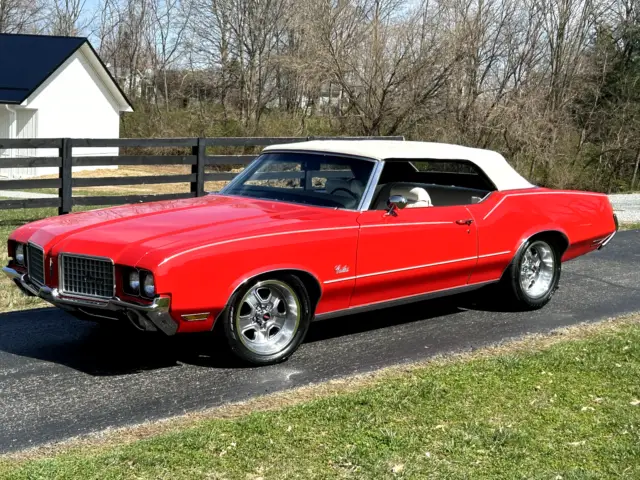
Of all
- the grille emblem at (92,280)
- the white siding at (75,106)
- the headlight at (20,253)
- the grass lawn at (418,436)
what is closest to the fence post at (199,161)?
the headlight at (20,253)

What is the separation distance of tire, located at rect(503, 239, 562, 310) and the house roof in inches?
891

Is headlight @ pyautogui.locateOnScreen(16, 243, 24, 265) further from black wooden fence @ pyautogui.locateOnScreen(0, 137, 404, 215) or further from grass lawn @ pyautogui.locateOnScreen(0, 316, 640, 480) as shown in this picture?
black wooden fence @ pyautogui.locateOnScreen(0, 137, 404, 215)

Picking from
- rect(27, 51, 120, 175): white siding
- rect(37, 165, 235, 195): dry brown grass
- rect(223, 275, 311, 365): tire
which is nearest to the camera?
rect(223, 275, 311, 365): tire

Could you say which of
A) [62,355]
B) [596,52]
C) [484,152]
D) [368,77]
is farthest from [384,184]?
[596,52]

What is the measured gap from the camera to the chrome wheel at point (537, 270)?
748cm

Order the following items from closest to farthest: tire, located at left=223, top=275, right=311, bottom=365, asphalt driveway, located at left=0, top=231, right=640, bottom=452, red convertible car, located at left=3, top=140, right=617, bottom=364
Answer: asphalt driveway, located at left=0, top=231, right=640, bottom=452 < red convertible car, located at left=3, top=140, right=617, bottom=364 < tire, located at left=223, top=275, right=311, bottom=365

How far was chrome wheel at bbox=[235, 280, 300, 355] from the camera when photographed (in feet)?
18.1

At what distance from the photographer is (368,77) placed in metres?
26.7

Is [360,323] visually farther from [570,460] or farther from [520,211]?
[570,460]

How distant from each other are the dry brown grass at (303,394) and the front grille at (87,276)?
1.09m

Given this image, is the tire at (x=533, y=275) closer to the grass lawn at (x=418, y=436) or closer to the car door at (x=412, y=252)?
the car door at (x=412, y=252)

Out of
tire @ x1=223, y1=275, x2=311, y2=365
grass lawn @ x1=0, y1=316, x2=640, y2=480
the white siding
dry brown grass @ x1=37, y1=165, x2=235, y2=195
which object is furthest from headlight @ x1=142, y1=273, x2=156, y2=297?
the white siding

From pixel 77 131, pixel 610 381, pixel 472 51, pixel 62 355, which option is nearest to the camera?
pixel 610 381

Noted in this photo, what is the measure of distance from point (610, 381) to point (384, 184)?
2610 mm
